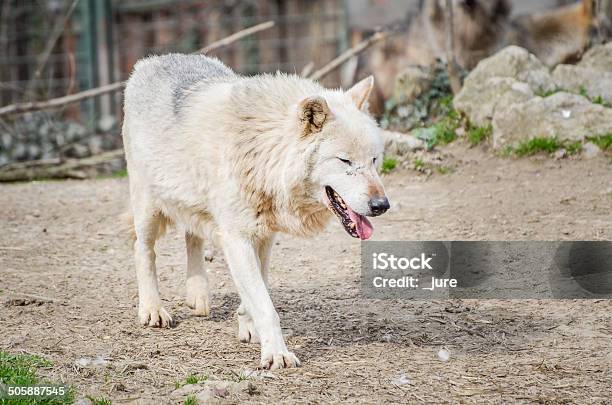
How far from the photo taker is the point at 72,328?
16.9 feet

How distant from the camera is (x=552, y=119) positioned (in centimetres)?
840

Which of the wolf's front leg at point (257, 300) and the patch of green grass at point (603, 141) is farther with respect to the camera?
the patch of green grass at point (603, 141)

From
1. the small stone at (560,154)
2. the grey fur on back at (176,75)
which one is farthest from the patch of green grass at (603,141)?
the grey fur on back at (176,75)

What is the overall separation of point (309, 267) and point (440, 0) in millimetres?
5165

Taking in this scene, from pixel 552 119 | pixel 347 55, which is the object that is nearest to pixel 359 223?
pixel 552 119

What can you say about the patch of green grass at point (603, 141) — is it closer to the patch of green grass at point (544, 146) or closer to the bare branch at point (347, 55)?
the patch of green grass at point (544, 146)

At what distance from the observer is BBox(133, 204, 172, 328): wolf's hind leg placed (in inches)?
210

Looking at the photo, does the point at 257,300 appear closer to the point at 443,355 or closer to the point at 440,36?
the point at 443,355

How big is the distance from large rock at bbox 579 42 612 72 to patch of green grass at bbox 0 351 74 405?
6.81 metres

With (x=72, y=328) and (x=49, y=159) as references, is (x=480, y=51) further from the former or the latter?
(x=72, y=328)

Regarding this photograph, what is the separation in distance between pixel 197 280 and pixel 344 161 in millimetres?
1635

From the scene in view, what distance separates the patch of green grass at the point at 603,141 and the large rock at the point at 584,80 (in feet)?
2.55

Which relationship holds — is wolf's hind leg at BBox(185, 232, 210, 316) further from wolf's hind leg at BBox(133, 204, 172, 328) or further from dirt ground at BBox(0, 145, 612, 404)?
wolf's hind leg at BBox(133, 204, 172, 328)

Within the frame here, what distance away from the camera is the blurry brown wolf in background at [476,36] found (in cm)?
1007
